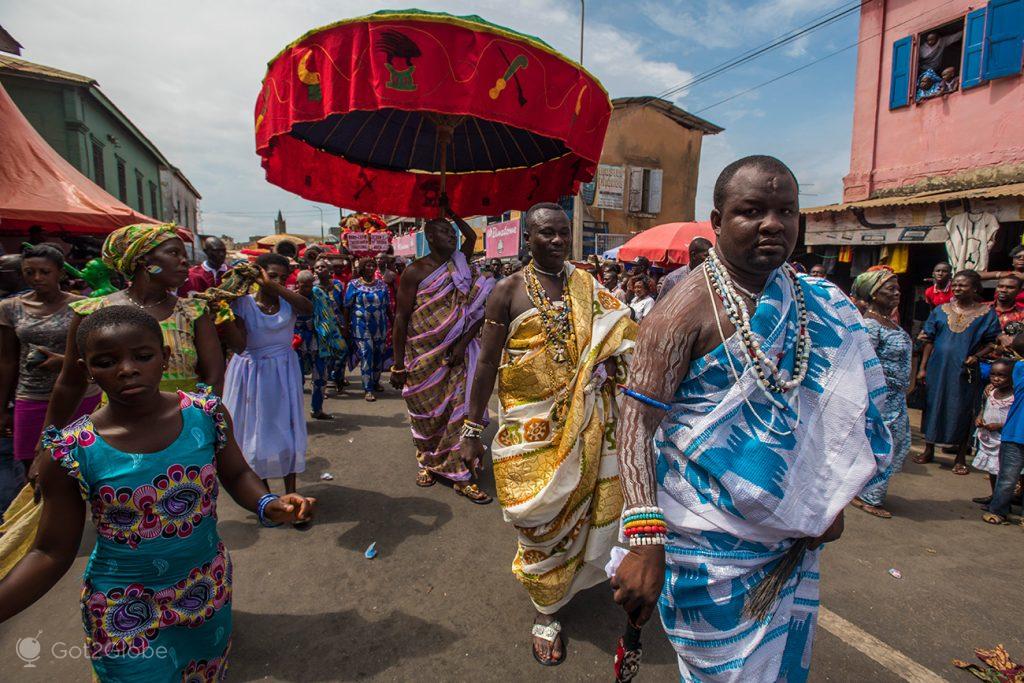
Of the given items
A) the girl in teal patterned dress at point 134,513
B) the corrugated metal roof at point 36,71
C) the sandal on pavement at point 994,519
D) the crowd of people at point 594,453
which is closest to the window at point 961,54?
the sandal on pavement at point 994,519

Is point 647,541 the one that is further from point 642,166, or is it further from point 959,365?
point 642,166

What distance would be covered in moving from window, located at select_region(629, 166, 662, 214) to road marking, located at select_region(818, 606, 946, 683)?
22.4m

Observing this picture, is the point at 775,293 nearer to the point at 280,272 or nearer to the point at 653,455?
the point at 653,455

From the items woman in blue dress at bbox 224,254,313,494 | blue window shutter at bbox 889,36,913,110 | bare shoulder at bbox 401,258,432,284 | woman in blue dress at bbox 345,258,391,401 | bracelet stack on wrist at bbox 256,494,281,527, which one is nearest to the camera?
bracelet stack on wrist at bbox 256,494,281,527

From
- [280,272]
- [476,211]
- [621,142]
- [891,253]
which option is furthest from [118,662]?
[621,142]

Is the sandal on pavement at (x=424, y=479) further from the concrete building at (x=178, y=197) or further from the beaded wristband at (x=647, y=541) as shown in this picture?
the concrete building at (x=178, y=197)

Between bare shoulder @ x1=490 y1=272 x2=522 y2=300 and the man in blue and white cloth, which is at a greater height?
bare shoulder @ x1=490 y1=272 x2=522 y2=300

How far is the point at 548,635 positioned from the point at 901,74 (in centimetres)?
1255

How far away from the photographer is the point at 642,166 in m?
23.7

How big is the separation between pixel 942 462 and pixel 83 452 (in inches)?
288

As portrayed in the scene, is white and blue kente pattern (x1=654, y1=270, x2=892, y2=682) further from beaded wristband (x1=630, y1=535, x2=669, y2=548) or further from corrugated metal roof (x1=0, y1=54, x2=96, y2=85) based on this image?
→ corrugated metal roof (x1=0, y1=54, x2=96, y2=85)

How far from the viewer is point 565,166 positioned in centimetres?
484

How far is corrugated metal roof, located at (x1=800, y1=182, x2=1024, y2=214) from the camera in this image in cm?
716

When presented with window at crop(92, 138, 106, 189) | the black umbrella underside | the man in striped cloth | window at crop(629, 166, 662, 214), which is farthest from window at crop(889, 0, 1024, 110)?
window at crop(92, 138, 106, 189)
